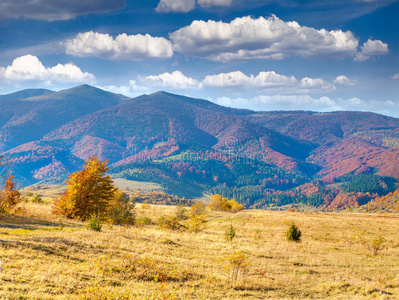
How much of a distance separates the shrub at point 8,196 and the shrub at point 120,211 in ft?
44.4

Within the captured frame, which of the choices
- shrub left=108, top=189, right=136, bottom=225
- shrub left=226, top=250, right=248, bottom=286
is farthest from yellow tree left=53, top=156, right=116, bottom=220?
shrub left=226, top=250, right=248, bottom=286

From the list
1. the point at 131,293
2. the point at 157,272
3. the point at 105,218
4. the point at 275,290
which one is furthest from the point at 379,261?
the point at 105,218

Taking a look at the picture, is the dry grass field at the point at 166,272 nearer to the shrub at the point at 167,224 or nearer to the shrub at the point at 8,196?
the shrub at the point at 8,196

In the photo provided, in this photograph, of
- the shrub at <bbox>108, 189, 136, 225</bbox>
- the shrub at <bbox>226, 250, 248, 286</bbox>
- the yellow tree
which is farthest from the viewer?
the shrub at <bbox>108, 189, 136, 225</bbox>

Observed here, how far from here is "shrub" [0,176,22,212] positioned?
34250 mm

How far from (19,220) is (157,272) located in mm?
21710

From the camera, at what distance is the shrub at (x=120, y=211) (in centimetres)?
4760

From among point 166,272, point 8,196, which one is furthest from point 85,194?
point 166,272

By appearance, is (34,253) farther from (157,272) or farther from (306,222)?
(306,222)

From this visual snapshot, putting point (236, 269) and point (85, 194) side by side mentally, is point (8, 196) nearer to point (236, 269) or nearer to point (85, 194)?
point (85, 194)

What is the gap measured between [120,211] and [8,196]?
16999mm

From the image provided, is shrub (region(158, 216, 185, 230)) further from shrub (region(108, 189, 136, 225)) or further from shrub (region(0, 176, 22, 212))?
shrub (region(0, 176, 22, 212))

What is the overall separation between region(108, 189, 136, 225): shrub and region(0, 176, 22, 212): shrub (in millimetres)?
13538

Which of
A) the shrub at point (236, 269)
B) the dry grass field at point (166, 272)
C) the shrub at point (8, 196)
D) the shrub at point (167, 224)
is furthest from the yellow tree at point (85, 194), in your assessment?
the shrub at point (236, 269)
